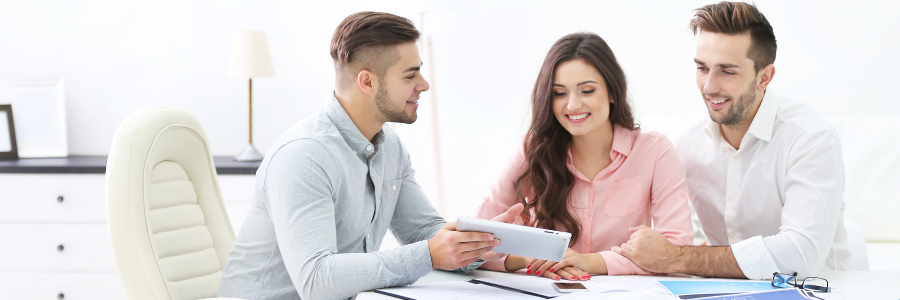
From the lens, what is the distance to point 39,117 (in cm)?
327

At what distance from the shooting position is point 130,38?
11.1 feet

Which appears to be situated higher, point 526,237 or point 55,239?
point 526,237

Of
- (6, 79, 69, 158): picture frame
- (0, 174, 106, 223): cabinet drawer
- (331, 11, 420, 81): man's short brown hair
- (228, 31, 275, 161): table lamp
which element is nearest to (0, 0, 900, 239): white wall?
(6, 79, 69, 158): picture frame

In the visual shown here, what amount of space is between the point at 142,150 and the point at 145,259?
9.0 inches

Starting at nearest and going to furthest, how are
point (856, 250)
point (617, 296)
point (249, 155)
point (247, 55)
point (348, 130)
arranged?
1. point (617, 296)
2. point (348, 130)
3. point (856, 250)
4. point (247, 55)
5. point (249, 155)

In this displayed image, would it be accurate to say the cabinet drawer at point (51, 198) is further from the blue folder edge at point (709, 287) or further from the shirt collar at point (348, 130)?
the blue folder edge at point (709, 287)

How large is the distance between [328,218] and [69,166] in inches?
85.0

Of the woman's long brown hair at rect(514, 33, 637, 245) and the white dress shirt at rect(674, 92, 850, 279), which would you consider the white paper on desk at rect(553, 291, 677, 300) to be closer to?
the white dress shirt at rect(674, 92, 850, 279)

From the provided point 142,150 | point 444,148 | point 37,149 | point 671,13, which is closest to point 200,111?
point 37,149

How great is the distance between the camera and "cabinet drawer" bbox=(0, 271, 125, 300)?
298cm

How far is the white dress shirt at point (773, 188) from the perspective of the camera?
156cm

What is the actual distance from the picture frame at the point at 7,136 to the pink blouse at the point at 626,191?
2.48 metres

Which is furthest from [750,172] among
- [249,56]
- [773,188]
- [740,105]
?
[249,56]

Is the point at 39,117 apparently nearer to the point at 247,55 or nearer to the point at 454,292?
the point at 247,55
